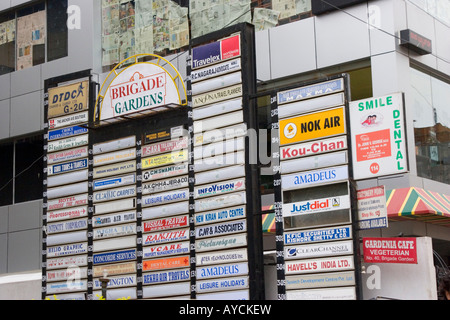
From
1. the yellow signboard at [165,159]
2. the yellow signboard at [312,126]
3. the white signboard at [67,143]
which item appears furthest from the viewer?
the white signboard at [67,143]

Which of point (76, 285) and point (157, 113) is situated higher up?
point (157, 113)

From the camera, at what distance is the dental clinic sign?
14781mm

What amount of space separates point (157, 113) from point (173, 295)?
4859 mm

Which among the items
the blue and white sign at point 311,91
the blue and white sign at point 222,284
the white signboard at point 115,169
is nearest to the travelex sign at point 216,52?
the blue and white sign at point 311,91

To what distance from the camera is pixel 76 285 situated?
63.9 feet

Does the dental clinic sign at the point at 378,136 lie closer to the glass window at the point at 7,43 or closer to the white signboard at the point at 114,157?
the white signboard at the point at 114,157

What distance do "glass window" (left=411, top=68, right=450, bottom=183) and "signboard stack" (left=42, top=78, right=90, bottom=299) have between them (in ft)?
30.9

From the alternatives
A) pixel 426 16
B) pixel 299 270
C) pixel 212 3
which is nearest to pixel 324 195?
pixel 299 270

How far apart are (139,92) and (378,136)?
7080 millimetres

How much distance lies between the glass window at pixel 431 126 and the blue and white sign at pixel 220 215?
565 cm

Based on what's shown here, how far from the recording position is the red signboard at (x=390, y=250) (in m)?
14.9

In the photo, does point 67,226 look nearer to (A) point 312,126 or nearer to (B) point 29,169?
(A) point 312,126

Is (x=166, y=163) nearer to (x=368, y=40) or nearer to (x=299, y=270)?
(x=299, y=270)

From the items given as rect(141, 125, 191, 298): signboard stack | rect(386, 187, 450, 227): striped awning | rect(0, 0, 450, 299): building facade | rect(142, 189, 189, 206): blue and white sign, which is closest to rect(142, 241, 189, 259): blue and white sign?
rect(141, 125, 191, 298): signboard stack
